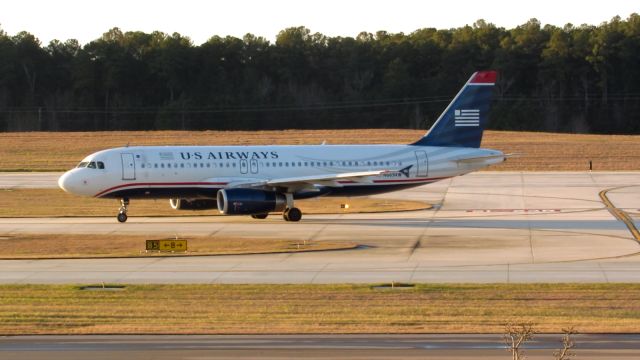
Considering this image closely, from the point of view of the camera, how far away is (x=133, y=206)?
5519cm

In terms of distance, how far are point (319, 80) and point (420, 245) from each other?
96.5 metres

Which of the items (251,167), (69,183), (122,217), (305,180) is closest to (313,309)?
(305,180)

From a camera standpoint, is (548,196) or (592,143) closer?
(548,196)

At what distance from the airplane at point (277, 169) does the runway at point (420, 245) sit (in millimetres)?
1131

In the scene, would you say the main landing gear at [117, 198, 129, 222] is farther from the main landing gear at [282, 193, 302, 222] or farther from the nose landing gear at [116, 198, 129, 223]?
the main landing gear at [282, 193, 302, 222]

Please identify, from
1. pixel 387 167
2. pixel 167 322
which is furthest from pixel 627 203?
pixel 167 322

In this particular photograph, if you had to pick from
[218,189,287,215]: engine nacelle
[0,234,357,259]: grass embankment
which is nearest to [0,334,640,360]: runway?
[0,234,357,259]: grass embankment

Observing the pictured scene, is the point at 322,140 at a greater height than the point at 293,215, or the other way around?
the point at 322,140

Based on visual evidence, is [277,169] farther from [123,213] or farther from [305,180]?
[123,213]

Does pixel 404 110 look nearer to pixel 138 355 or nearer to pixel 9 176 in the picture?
pixel 9 176

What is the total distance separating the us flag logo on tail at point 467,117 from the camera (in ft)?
168

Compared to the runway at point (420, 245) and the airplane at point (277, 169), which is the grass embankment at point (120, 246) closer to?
the runway at point (420, 245)

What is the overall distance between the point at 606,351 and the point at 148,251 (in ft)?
66.4

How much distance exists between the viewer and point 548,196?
57.0m
